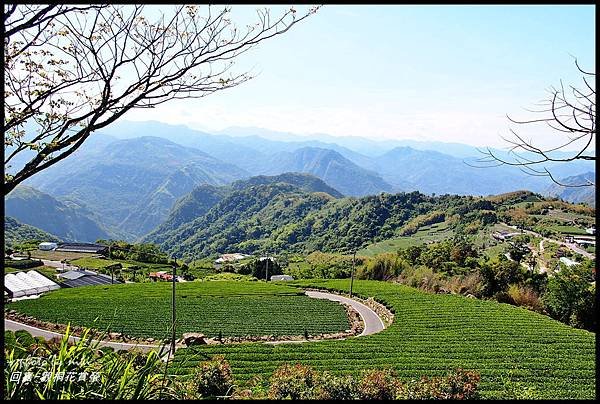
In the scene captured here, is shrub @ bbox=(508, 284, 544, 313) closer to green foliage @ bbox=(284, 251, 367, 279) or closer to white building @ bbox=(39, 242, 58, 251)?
green foliage @ bbox=(284, 251, 367, 279)

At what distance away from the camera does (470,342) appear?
51.9 feet

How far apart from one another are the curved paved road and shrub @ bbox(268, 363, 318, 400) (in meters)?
15.6

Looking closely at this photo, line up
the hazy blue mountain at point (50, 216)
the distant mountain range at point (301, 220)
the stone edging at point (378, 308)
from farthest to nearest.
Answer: the hazy blue mountain at point (50, 216) → the distant mountain range at point (301, 220) → the stone edging at point (378, 308)

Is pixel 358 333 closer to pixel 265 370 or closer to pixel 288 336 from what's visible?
pixel 288 336

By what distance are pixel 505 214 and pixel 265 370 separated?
57627 millimetres

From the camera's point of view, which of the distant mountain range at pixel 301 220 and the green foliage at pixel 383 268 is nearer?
the green foliage at pixel 383 268

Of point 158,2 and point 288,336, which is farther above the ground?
point 158,2

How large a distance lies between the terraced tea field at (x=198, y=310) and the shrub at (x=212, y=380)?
41.0ft

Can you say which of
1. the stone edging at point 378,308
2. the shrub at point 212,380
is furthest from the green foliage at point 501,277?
the shrub at point 212,380

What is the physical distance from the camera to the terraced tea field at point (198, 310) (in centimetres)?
1992

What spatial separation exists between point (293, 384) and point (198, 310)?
66.2ft

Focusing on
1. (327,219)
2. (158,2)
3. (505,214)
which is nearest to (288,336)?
(158,2)

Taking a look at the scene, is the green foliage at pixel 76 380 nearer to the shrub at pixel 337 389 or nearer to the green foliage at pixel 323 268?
the shrub at pixel 337 389

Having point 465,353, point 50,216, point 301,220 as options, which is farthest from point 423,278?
point 50,216
